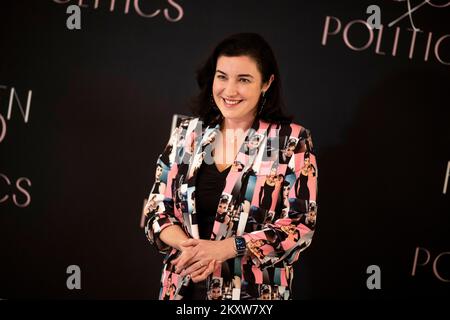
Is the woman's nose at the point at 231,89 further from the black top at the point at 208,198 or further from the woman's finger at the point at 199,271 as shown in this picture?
the woman's finger at the point at 199,271

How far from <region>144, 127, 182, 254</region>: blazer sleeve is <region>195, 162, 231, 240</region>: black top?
0.38 feet

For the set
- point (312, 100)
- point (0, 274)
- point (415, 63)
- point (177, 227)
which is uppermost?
point (415, 63)

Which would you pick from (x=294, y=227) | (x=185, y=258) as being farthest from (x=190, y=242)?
(x=294, y=227)

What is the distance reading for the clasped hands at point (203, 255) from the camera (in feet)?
6.56

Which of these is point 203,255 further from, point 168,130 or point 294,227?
point 168,130

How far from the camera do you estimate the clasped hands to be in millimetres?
1999

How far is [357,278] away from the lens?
2844 mm

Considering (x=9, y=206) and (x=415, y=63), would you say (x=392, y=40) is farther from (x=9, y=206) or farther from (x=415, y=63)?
(x=9, y=206)

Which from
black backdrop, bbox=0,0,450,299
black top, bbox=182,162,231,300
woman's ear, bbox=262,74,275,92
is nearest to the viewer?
black top, bbox=182,162,231,300

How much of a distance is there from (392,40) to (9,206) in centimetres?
228

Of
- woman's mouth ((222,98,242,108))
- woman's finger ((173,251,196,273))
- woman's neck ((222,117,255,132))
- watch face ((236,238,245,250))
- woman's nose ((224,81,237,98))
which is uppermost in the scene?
woman's nose ((224,81,237,98))

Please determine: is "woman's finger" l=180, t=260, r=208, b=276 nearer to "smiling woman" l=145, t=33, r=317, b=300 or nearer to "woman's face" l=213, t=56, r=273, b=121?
"smiling woman" l=145, t=33, r=317, b=300

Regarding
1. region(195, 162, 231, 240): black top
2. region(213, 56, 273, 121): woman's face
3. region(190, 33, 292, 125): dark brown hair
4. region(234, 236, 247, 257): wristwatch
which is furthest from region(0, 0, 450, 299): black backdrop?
region(234, 236, 247, 257): wristwatch
